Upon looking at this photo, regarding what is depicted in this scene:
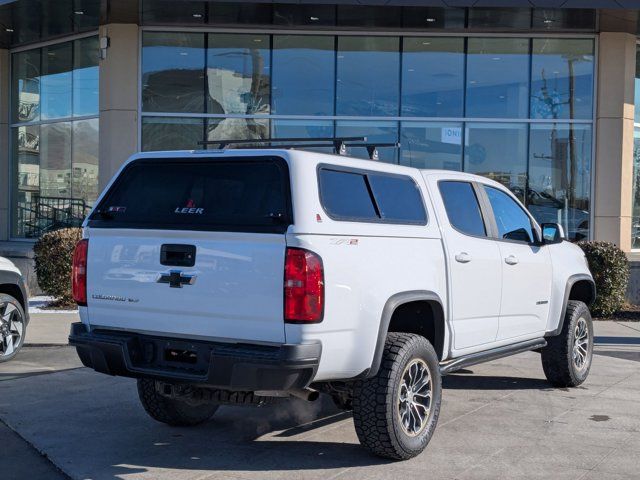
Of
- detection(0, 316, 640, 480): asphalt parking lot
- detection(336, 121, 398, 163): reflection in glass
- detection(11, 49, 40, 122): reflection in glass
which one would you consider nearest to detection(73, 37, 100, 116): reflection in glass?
detection(11, 49, 40, 122): reflection in glass

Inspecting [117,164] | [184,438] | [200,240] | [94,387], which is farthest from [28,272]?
[200,240]

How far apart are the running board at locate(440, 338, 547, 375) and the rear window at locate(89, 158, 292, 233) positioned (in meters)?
1.92

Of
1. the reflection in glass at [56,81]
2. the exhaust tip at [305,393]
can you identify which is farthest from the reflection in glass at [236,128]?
the exhaust tip at [305,393]

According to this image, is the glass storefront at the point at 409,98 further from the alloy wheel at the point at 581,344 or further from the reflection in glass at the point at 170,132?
the alloy wheel at the point at 581,344

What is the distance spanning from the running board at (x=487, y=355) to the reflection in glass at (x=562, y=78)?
11.1m

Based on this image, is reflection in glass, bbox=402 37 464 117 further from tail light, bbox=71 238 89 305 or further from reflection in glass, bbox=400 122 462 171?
tail light, bbox=71 238 89 305

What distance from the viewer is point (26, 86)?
2022cm

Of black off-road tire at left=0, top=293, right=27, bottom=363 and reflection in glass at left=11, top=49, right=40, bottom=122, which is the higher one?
reflection in glass at left=11, top=49, right=40, bottom=122

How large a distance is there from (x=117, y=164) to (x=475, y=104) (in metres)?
7.53

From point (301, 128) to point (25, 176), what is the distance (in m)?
7.11

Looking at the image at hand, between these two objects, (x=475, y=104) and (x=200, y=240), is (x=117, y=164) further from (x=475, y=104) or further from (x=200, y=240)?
(x=200, y=240)

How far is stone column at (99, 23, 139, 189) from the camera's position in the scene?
56.3 feet

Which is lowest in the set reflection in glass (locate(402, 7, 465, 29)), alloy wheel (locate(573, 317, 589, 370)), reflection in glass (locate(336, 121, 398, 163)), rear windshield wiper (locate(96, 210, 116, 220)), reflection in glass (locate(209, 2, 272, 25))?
alloy wheel (locate(573, 317, 589, 370))

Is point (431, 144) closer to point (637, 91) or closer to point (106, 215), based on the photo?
point (637, 91)
